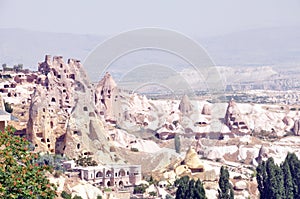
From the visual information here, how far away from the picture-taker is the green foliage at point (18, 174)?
61.0ft

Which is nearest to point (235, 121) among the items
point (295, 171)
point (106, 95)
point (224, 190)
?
point (106, 95)


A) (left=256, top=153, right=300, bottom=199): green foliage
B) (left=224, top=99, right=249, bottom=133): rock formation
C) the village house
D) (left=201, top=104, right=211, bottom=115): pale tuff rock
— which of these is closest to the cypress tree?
(left=256, top=153, right=300, bottom=199): green foliage

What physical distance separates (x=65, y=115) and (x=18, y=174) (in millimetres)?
33481

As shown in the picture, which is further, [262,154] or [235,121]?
[235,121]

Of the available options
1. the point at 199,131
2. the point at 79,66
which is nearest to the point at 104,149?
the point at 79,66

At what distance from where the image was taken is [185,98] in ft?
251

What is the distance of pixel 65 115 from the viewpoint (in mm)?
52375

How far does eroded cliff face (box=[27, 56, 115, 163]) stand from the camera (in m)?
47.8

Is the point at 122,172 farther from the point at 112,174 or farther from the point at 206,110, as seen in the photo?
the point at 206,110

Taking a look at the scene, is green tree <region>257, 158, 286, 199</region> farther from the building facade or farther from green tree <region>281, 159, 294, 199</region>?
the building facade

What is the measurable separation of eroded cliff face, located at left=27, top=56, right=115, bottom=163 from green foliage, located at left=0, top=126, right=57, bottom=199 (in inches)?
1065

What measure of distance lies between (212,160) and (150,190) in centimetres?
1303

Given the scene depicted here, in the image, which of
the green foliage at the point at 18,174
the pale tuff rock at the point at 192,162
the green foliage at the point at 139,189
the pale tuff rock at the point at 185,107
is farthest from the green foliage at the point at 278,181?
the pale tuff rock at the point at 185,107

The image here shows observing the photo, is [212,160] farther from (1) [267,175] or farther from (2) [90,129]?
(1) [267,175]
